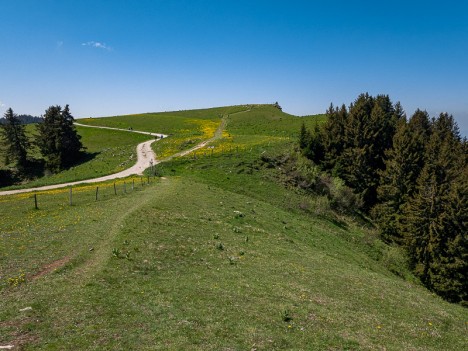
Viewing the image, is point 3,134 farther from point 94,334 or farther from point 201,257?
point 94,334

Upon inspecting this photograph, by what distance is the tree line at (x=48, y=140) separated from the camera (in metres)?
74.9

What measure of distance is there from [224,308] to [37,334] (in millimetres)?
7155

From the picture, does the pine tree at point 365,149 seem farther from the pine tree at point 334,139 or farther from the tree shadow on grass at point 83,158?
the tree shadow on grass at point 83,158

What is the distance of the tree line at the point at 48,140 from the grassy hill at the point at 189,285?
137ft

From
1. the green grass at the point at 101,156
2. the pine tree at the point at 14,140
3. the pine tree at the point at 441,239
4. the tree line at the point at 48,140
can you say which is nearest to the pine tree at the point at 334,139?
the pine tree at the point at 441,239

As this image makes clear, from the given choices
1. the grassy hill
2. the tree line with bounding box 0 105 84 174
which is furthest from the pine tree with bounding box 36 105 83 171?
the grassy hill

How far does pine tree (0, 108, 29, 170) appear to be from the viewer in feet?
245

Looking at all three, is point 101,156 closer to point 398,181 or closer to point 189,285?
point 398,181

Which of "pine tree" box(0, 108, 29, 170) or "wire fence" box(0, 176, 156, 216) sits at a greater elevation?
"pine tree" box(0, 108, 29, 170)

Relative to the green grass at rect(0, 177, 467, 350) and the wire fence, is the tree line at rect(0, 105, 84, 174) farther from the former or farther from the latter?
the green grass at rect(0, 177, 467, 350)

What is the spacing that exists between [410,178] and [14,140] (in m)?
83.2

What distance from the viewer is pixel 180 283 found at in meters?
16.9

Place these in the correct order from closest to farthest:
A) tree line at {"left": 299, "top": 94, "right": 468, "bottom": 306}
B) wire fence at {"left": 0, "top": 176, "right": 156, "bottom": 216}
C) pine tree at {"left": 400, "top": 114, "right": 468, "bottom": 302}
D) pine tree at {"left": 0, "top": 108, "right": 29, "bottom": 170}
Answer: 1. wire fence at {"left": 0, "top": 176, "right": 156, "bottom": 216}
2. pine tree at {"left": 400, "top": 114, "right": 468, "bottom": 302}
3. tree line at {"left": 299, "top": 94, "right": 468, "bottom": 306}
4. pine tree at {"left": 0, "top": 108, "right": 29, "bottom": 170}

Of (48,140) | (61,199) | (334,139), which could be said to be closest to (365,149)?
(334,139)
